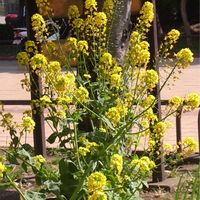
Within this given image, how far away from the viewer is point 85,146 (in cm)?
398

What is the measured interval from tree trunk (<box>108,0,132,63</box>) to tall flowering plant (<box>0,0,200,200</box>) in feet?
3.22

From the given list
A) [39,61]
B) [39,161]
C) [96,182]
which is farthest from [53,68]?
[96,182]

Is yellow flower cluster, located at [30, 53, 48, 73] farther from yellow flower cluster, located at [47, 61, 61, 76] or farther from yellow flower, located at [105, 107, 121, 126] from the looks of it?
yellow flower, located at [105, 107, 121, 126]

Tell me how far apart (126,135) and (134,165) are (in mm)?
313

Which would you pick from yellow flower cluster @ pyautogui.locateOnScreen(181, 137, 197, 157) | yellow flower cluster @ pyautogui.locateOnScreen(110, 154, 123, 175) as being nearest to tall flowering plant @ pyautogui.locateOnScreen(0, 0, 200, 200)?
yellow flower cluster @ pyautogui.locateOnScreen(110, 154, 123, 175)

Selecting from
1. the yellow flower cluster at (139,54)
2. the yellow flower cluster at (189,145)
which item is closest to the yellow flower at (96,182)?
the yellow flower cluster at (189,145)

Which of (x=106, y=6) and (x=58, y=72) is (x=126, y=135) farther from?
(x=106, y=6)

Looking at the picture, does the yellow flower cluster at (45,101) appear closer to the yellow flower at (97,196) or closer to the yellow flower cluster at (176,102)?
the yellow flower cluster at (176,102)

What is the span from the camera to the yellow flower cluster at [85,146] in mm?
3752

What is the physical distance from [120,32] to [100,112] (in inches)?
67.8

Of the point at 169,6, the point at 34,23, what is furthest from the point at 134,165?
the point at 169,6

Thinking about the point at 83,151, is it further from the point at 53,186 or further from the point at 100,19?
the point at 100,19

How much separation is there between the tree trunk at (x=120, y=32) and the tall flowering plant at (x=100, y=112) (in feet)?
3.22

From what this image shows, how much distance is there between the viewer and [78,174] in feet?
12.9
